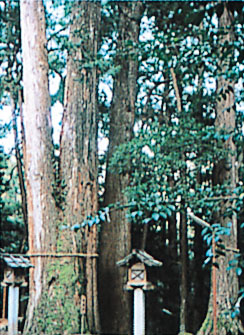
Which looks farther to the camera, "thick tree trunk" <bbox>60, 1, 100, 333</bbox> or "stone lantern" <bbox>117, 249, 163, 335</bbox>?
"thick tree trunk" <bbox>60, 1, 100, 333</bbox>

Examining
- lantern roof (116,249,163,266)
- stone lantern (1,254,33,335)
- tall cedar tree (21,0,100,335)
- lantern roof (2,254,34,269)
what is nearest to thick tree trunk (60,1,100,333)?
tall cedar tree (21,0,100,335)

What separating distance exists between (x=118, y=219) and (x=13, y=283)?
2.19 m

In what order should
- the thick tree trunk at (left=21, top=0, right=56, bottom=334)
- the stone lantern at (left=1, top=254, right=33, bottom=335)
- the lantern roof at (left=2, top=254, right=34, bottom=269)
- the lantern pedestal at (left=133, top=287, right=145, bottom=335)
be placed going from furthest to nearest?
the thick tree trunk at (left=21, top=0, right=56, bottom=334), the lantern roof at (left=2, top=254, right=34, bottom=269), the stone lantern at (left=1, top=254, right=33, bottom=335), the lantern pedestal at (left=133, top=287, right=145, bottom=335)

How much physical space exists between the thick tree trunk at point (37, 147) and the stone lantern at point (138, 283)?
110cm

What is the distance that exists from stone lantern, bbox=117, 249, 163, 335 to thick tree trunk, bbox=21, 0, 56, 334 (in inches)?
43.1

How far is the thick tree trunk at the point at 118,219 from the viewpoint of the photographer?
619 cm

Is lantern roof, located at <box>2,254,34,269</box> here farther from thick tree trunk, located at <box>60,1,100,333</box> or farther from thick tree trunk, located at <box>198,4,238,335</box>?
thick tree trunk, located at <box>198,4,238,335</box>

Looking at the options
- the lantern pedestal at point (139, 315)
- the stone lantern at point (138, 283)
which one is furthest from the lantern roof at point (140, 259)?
the lantern pedestal at point (139, 315)

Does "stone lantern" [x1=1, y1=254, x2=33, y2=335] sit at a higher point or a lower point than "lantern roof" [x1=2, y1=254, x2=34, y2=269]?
lower

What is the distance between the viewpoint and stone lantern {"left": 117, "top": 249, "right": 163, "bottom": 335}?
4.16 meters

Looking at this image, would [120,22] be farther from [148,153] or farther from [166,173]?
[166,173]

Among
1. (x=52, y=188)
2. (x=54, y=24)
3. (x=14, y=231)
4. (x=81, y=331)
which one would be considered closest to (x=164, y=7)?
(x=54, y=24)

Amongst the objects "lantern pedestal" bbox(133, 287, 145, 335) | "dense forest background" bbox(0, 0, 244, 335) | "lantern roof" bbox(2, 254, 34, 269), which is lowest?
"lantern pedestal" bbox(133, 287, 145, 335)

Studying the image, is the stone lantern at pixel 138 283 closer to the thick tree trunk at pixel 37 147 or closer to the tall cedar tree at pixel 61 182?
the tall cedar tree at pixel 61 182
